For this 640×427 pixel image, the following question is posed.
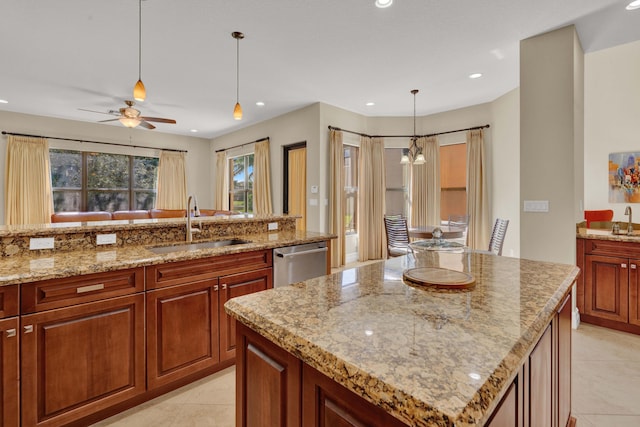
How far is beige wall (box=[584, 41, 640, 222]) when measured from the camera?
4137mm

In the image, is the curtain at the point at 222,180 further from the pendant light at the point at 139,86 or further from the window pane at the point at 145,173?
the pendant light at the point at 139,86

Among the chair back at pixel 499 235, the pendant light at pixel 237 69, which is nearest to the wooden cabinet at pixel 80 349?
the pendant light at pixel 237 69

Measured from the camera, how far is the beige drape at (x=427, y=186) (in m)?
5.45

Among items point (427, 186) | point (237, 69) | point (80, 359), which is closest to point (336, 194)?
point (427, 186)

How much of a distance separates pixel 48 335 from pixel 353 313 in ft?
5.11

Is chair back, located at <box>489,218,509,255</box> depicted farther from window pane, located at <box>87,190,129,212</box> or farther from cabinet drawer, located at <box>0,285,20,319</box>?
window pane, located at <box>87,190,129,212</box>

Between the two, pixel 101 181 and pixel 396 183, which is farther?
pixel 101 181

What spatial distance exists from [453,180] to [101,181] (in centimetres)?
712

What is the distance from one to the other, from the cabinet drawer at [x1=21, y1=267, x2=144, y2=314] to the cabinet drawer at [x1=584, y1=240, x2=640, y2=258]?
3.68 metres

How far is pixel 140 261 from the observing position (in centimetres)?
171

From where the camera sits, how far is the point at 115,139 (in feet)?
21.3

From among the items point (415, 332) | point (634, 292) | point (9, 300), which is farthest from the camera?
point (634, 292)

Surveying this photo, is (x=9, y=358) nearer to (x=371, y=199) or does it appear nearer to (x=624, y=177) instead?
(x=371, y=199)

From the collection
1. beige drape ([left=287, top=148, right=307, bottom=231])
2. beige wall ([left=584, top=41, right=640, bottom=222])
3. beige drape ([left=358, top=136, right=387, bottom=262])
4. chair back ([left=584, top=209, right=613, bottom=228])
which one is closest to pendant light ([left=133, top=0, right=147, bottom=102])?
beige drape ([left=287, top=148, right=307, bottom=231])
